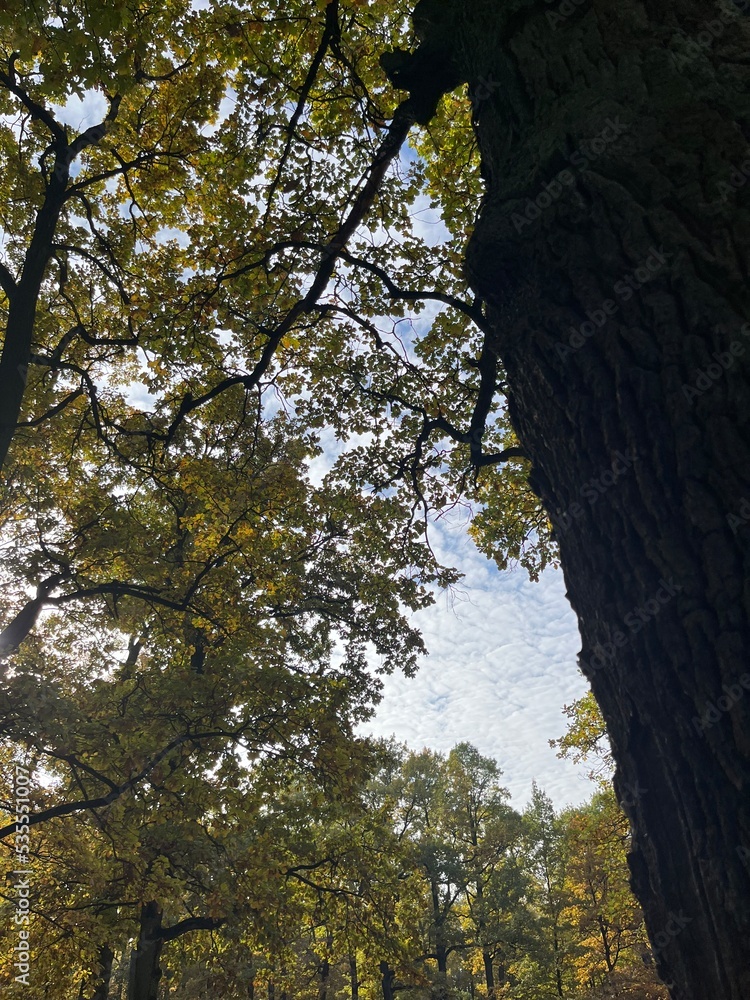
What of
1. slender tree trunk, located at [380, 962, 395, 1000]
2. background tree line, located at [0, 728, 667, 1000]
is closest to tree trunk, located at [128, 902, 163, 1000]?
background tree line, located at [0, 728, 667, 1000]

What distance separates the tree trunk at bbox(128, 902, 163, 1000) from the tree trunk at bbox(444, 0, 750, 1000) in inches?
A: 492

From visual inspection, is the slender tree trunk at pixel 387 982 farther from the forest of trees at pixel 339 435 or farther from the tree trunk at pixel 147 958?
the tree trunk at pixel 147 958

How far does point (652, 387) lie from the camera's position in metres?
1.61

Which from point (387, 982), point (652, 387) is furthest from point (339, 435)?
point (387, 982)

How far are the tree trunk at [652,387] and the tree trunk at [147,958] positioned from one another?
492 inches

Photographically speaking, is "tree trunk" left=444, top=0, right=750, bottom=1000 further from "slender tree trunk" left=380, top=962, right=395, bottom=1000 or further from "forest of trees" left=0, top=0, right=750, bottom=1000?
"slender tree trunk" left=380, top=962, right=395, bottom=1000

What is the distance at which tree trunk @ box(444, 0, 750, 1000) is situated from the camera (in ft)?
4.42

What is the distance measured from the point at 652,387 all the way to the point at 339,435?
20.8 ft

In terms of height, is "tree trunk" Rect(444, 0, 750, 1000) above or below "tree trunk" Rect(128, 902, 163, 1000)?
above

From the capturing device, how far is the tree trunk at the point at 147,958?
1090cm

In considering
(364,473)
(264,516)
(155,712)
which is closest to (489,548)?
(364,473)

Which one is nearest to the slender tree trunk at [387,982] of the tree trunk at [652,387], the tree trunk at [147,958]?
the tree trunk at [147,958]

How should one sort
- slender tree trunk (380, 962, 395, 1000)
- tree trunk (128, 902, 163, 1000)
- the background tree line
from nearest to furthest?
the background tree line
tree trunk (128, 902, 163, 1000)
slender tree trunk (380, 962, 395, 1000)

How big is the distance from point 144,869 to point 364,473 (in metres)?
6.11
